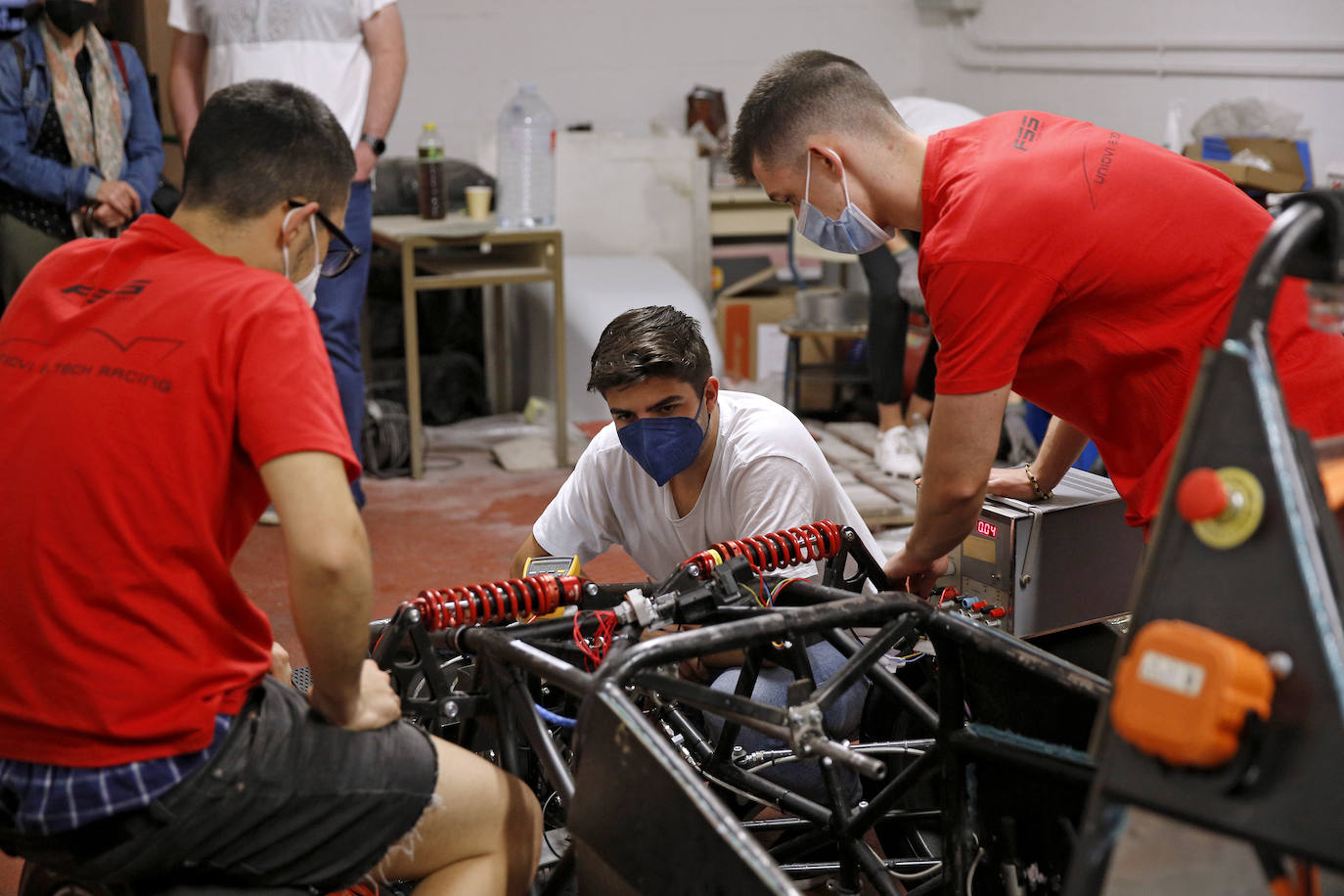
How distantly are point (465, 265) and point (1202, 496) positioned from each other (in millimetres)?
4726

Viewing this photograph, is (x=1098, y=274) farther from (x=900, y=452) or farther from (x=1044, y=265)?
(x=900, y=452)

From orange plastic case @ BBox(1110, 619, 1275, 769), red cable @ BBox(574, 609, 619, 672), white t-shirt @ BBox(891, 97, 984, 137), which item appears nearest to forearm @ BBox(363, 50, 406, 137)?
white t-shirt @ BBox(891, 97, 984, 137)

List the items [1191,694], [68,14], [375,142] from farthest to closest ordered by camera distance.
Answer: [375,142] → [68,14] → [1191,694]

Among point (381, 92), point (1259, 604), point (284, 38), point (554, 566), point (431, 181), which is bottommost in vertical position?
point (554, 566)

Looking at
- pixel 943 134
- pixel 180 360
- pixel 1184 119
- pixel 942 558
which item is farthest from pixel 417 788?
pixel 1184 119

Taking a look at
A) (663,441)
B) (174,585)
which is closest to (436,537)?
(663,441)

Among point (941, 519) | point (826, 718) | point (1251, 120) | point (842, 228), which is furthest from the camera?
point (1251, 120)

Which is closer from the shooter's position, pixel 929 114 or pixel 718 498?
pixel 718 498

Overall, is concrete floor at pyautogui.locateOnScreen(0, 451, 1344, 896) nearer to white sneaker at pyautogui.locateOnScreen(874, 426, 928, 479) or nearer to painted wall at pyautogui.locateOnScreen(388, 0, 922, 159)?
white sneaker at pyautogui.locateOnScreen(874, 426, 928, 479)

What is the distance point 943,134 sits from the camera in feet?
6.82

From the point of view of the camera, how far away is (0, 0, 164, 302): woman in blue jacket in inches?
165

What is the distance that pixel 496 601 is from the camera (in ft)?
6.32

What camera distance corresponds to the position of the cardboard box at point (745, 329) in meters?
6.61

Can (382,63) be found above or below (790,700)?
above
